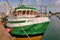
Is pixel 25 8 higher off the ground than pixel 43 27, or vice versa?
pixel 25 8

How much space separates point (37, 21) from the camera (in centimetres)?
2700

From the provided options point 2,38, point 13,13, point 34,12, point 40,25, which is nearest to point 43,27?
point 40,25

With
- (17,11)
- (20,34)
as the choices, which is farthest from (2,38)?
(17,11)

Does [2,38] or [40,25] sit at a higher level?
[2,38]

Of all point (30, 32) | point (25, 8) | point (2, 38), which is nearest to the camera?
point (2, 38)

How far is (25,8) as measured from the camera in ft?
93.5

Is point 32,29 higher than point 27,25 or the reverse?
the reverse

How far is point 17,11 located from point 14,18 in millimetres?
1536

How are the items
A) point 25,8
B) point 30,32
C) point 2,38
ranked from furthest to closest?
point 25,8 < point 30,32 < point 2,38

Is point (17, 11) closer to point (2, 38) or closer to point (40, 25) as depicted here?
point (40, 25)

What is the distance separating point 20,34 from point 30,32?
1.41 m

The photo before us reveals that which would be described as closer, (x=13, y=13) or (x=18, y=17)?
(x=18, y=17)

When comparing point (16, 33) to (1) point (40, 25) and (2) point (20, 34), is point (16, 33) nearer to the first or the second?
(2) point (20, 34)

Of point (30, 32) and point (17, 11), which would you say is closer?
point (30, 32)
